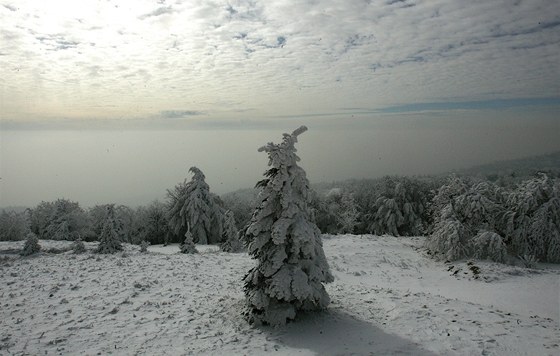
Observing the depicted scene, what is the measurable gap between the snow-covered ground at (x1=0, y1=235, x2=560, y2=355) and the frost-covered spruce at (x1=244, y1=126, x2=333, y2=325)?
737 millimetres

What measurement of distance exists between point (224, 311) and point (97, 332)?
149 inches

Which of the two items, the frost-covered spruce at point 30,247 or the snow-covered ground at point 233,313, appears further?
the frost-covered spruce at point 30,247

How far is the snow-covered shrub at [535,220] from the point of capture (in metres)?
22.2

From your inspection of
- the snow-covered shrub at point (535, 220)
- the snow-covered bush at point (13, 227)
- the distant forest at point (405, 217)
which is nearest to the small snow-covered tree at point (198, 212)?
the distant forest at point (405, 217)

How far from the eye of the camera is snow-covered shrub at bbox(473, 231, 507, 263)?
21.1 m

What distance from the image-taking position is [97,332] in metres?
10.3

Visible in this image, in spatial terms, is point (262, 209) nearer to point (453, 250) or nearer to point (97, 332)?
point (97, 332)

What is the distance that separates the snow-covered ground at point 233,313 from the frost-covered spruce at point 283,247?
2.42ft

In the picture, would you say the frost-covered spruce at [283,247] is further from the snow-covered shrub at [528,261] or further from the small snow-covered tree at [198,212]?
the small snow-covered tree at [198,212]

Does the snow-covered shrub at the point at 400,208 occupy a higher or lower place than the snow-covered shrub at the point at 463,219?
lower

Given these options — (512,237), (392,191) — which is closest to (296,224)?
(512,237)

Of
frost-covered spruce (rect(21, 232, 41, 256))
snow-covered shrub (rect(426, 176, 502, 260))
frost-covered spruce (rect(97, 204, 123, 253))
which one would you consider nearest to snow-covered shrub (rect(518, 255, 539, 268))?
snow-covered shrub (rect(426, 176, 502, 260))

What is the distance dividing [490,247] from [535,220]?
425 cm

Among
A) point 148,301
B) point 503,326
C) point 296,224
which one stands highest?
point 296,224
